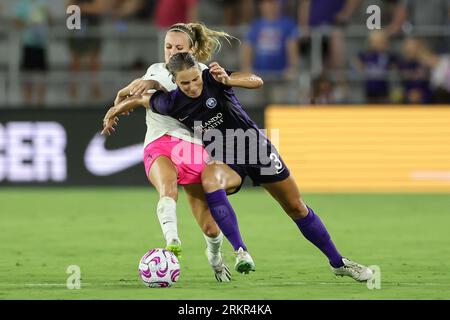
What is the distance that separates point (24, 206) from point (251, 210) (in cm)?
303

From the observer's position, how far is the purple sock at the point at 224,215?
840cm

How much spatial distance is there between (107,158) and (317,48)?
3.70 meters

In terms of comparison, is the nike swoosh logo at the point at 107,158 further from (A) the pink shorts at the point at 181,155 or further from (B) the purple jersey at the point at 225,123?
(B) the purple jersey at the point at 225,123

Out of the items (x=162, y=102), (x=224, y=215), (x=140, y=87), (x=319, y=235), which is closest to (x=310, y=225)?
(x=319, y=235)

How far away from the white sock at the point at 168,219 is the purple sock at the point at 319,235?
0.97 meters

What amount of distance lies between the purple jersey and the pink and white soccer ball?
3.08 feet

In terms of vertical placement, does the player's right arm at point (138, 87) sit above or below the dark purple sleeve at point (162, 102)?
above

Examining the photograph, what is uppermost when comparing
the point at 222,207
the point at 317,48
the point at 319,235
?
the point at 317,48

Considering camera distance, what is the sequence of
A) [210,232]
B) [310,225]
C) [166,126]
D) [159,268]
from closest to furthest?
[159,268] → [310,225] → [210,232] → [166,126]

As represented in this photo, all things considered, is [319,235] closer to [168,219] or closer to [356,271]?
[356,271]

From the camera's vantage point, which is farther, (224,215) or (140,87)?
(140,87)

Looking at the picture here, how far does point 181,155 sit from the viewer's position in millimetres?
8992

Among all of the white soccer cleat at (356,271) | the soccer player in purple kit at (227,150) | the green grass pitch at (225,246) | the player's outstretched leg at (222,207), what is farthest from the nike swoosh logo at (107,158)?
the white soccer cleat at (356,271)

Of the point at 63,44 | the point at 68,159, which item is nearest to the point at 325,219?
the point at 68,159
